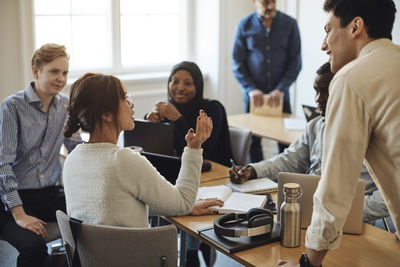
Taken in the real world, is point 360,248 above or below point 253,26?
below

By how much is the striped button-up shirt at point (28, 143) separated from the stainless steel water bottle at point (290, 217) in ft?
4.41

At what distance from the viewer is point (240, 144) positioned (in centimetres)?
337

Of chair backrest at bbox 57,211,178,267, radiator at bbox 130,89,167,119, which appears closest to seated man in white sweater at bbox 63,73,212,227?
chair backrest at bbox 57,211,178,267

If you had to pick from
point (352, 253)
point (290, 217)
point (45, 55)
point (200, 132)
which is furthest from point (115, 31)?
point (352, 253)

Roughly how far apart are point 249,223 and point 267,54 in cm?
323

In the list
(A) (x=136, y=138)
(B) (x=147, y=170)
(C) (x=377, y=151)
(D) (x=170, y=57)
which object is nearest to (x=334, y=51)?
(C) (x=377, y=151)

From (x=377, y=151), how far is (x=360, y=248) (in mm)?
544

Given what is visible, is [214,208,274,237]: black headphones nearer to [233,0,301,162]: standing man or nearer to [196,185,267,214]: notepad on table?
[196,185,267,214]: notepad on table

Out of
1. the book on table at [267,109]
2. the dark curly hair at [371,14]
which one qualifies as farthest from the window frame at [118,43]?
the dark curly hair at [371,14]

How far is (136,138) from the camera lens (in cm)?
281

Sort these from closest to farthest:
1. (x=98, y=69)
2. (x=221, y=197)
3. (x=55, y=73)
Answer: (x=221, y=197), (x=55, y=73), (x=98, y=69)

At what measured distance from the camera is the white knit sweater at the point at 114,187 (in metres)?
1.74

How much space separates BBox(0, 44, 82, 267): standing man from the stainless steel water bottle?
3.95ft

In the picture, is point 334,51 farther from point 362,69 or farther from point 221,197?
point 221,197
